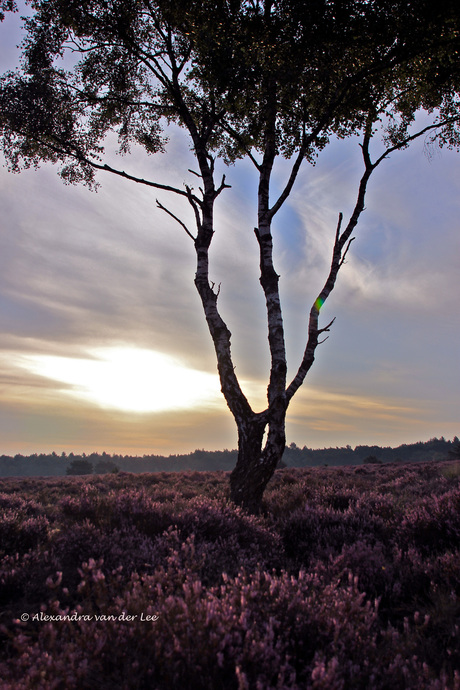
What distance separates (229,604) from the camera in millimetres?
3197

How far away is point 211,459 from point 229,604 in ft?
480

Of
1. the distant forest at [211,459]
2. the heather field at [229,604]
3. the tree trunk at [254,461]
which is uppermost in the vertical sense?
the tree trunk at [254,461]

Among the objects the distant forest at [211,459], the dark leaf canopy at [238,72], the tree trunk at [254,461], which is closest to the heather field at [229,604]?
the tree trunk at [254,461]

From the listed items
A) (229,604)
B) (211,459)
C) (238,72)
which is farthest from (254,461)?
(211,459)

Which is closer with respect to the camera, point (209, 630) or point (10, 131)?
point (209, 630)

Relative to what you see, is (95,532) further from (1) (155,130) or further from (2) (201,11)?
(1) (155,130)

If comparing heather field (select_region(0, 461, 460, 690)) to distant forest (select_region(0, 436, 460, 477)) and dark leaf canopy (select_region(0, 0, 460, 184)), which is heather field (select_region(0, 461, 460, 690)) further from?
distant forest (select_region(0, 436, 460, 477))

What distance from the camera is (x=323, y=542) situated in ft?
18.5

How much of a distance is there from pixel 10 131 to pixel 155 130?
4.62 meters

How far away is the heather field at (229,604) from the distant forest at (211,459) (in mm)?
102728

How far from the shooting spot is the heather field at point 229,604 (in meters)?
2.53

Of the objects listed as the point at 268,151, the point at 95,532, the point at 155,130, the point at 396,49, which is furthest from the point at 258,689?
the point at 155,130

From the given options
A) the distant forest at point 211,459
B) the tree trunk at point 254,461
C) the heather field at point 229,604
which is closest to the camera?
the heather field at point 229,604

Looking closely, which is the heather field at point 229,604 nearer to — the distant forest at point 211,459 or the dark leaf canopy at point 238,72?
the dark leaf canopy at point 238,72
